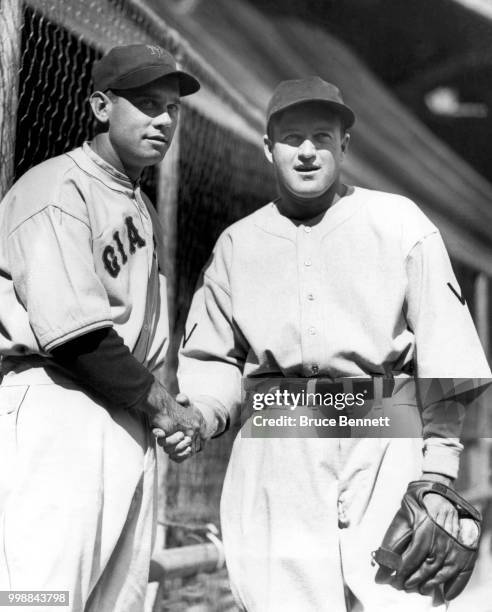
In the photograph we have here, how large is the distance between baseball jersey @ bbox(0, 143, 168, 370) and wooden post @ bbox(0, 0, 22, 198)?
0.23m

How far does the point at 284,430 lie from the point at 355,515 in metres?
0.22

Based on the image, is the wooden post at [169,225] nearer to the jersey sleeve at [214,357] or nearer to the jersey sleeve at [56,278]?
the jersey sleeve at [214,357]

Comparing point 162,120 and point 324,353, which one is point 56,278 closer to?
point 162,120

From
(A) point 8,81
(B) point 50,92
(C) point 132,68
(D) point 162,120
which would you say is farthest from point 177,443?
(B) point 50,92

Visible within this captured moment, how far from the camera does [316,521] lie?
77.2 inches

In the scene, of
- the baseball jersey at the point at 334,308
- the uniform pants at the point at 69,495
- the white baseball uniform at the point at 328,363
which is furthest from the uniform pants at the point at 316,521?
the uniform pants at the point at 69,495

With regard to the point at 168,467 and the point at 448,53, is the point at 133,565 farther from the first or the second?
the point at 448,53

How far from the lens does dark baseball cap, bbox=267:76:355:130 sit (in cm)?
207

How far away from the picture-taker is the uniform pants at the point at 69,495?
5.75 feet

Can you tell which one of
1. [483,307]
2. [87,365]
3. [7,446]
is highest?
[483,307]

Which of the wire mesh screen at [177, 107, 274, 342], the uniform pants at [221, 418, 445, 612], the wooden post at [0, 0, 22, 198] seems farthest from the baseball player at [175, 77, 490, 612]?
the wire mesh screen at [177, 107, 274, 342]

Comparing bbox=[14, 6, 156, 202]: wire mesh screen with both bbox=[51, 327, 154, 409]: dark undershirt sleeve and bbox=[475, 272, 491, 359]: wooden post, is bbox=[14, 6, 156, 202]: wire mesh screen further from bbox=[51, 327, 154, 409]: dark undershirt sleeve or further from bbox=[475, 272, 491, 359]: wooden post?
bbox=[475, 272, 491, 359]: wooden post

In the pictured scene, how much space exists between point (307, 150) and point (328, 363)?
0.45 m

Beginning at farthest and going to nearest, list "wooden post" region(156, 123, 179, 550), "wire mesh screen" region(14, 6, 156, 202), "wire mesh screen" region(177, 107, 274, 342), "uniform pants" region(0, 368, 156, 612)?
"wire mesh screen" region(177, 107, 274, 342) < "wooden post" region(156, 123, 179, 550) < "wire mesh screen" region(14, 6, 156, 202) < "uniform pants" region(0, 368, 156, 612)
